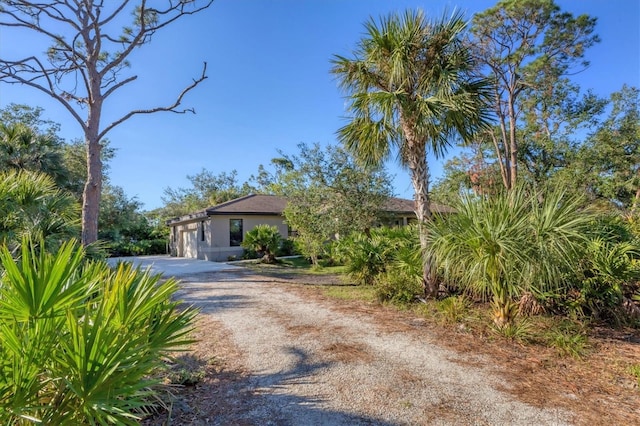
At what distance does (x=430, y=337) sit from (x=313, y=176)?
9.10m

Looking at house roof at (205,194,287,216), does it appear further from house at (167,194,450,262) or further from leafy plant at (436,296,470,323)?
leafy plant at (436,296,470,323)

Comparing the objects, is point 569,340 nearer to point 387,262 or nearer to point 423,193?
point 423,193

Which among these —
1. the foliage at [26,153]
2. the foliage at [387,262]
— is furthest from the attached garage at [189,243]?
the foliage at [387,262]

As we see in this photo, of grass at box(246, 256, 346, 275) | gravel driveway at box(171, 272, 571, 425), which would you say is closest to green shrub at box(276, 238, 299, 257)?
grass at box(246, 256, 346, 275)

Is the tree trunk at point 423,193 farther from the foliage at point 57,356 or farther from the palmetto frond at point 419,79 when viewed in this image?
the foliage at point 57,356

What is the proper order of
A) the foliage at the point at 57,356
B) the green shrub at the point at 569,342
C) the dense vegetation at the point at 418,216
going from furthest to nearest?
the green shrub at the point at 569,342
the dense vegetation at the point at 418,216
the foliage at the point at 57,356

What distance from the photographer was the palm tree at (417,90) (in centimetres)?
675

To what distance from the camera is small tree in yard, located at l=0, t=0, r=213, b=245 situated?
9.89m

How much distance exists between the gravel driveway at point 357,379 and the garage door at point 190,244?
1549 cm

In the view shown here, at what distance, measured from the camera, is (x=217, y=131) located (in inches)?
818

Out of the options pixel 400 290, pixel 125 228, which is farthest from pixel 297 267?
pixel 125 228

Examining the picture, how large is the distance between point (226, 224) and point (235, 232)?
2.67ft

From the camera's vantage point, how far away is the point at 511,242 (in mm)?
4652

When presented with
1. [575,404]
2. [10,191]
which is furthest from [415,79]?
[10,191]
